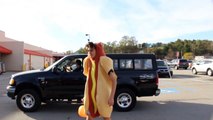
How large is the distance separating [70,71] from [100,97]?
485 cm

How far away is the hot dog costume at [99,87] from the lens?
4.95m

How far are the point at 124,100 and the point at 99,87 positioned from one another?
4.82 metres

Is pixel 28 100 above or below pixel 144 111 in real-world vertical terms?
above

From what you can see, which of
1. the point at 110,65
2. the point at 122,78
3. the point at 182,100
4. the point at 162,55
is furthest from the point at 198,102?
the point at 162,55

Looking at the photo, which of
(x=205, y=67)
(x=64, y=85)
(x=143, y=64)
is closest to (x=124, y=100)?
(x=143, y=64)

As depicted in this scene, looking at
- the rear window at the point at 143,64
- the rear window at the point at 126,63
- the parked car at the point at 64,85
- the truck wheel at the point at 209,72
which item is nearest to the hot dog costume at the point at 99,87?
the parked car at the point at 64,85

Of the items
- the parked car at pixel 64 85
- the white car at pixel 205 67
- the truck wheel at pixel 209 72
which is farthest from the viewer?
the white car at pixel 205 67

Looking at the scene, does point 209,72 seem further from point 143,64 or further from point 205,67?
point 143,64

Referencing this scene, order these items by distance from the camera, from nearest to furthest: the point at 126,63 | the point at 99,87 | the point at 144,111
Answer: the point at 99,87
the point at 144,111
the point at 126,63

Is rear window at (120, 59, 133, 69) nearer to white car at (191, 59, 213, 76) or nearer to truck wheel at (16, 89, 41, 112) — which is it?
truck wheel at (16, 89, 41, 112)

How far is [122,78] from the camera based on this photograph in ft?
32.0

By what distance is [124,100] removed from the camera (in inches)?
380

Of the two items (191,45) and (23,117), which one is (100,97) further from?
(191,45)

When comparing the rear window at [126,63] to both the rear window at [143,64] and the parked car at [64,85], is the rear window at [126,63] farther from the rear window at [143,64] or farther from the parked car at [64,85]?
the rear window at [143,64]
